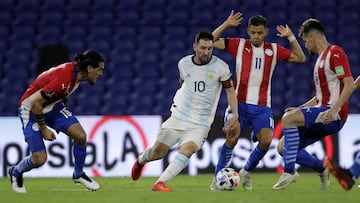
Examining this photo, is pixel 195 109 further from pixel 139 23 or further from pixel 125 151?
pixel 139 23

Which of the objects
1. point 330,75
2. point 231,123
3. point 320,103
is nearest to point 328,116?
point 320,103

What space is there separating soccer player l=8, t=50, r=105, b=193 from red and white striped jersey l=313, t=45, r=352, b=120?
220 cm

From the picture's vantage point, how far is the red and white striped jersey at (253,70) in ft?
31.5

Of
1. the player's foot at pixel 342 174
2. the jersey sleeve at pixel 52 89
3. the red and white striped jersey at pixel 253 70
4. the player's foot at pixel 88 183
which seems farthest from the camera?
the red and white striped jersey at pixel 253 70

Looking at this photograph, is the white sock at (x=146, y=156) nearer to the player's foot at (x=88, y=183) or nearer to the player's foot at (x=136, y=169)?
the player's foot at (x=136, y=169)

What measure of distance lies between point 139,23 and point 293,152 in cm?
892

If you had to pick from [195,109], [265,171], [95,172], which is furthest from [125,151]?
[195,109]

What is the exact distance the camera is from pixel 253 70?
963 cm

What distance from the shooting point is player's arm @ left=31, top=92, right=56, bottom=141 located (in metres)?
8.56

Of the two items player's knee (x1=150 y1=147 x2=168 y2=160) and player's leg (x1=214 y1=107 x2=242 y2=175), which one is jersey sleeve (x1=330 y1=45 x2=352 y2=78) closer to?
player's leg (x1=214 y1=107 x2=242 y2=175)

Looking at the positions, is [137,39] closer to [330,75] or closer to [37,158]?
[37,158]

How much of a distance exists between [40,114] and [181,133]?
4.85ft

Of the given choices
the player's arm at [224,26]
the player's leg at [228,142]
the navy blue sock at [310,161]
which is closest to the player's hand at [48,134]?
the player's leg at [228,142]

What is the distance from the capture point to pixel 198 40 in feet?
28.5
